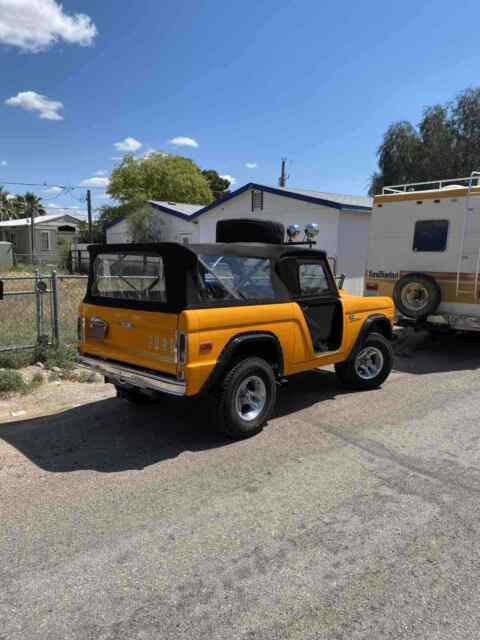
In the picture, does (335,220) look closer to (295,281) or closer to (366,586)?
(295,281)

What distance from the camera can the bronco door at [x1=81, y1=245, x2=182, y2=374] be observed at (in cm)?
435

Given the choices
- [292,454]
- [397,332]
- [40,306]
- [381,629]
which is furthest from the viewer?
[397,332]

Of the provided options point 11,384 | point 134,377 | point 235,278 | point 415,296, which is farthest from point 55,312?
point 415,296

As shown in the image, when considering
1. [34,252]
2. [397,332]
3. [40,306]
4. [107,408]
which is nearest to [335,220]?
[397,332]

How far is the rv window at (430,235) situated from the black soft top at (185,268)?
441cm

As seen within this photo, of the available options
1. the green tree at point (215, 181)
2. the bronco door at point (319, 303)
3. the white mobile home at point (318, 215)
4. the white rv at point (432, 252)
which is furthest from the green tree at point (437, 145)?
the green tree at point (215, 181)

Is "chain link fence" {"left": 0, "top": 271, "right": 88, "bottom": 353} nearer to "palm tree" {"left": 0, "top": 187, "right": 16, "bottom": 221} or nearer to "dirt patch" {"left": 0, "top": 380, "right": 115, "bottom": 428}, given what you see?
"dirt patch" {"left": 0, "top": 380, "right": 115, "bottom": 428}

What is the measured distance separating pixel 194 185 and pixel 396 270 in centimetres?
3035

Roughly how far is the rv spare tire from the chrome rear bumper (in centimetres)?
588

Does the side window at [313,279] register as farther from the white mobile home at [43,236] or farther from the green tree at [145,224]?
the white mobile home at [43,236]

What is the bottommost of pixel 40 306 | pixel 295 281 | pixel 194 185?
pixel 40 306

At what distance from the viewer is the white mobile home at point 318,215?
54.7 ft

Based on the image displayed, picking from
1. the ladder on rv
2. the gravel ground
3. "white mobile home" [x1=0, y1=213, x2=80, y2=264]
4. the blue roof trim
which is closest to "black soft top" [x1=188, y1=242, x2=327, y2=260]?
the gravel ground

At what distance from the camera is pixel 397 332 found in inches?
427
